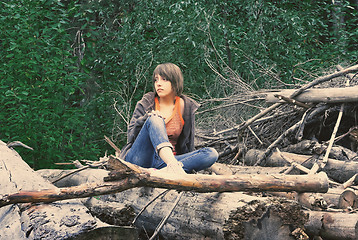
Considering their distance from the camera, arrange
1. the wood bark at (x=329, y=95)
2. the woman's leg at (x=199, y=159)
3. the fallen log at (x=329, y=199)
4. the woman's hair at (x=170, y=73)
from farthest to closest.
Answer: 1. the wood bark at (x=329, y=95)
2. the woman's hair at (x=170, y=73)
3. the woman's leg at (x=199, y=159)
4. the fallen log at (x=329, y=199)

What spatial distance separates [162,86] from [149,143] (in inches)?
21.4

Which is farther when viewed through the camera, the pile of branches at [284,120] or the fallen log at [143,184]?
the pile of branches at [284,120]

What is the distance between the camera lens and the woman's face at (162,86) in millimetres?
4262

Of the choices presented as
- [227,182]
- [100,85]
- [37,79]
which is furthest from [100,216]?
[100,85]

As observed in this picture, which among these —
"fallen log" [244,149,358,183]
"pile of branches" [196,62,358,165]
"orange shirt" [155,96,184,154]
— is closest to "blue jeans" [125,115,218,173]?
"orange shirt" [155,96,184,154]

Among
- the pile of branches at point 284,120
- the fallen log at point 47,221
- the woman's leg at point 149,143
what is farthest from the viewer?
the pile of branches at point 284,120

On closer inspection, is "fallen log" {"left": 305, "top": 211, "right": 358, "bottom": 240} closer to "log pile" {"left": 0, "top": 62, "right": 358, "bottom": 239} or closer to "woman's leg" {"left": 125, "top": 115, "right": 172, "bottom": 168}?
"log pile" {"left": 0, "top": 62, "right": 358, "bottom": 239}

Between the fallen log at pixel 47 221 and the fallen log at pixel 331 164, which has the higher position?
the fallen log at pixel 47 221

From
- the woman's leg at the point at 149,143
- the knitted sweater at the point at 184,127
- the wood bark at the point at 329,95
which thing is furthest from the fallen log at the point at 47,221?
the wood bark at the point at 329,95

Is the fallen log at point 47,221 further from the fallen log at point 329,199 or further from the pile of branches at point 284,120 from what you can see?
the pile of branches at point 284,120

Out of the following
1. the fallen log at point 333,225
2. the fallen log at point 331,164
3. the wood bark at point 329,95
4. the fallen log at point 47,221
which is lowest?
the fallen log at point 331,164

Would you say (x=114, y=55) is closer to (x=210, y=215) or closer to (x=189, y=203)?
(x=189, y=203)

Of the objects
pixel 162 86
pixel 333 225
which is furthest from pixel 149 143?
pixel 333 225

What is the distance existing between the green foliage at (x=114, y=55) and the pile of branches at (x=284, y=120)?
0.61 metres
